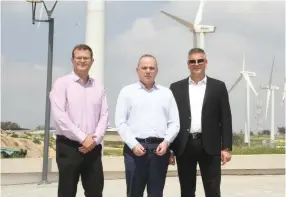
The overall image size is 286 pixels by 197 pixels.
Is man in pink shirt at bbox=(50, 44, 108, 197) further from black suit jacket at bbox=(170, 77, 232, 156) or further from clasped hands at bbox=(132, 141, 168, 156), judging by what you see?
black suit jacket at bbox=(170, 77, 232, 156)

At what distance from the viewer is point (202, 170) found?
442 cm

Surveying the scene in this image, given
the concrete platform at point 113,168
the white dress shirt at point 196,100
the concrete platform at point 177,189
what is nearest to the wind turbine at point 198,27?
the concrete platform at point 113,168

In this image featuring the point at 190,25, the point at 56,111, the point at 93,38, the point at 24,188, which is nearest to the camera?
the point at 56,111

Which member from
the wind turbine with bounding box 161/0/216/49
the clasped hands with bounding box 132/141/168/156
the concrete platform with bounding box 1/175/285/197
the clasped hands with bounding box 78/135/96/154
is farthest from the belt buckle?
the wind turbine with bounding box 161/0/216/49

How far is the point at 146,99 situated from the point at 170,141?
422 millimetres

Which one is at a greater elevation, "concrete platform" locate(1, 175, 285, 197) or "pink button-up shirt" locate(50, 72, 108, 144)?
"pink button-up shirt" locate(50, 72, 108, 144)

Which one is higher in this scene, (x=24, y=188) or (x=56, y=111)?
(x=56, y=111)

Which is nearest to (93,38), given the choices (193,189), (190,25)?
(193,189)

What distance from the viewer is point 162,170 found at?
159 inches

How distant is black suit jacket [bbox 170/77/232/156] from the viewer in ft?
14.0

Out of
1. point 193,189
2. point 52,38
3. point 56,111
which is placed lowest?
point 193,189

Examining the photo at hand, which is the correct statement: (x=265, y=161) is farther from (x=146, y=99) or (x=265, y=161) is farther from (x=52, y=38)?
(x=146, y=99)

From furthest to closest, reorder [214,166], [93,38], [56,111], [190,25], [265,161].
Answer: [190,25] < [265,161] < [93,38] < [214,166] < [56,111]

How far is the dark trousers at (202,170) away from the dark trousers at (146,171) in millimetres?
348
